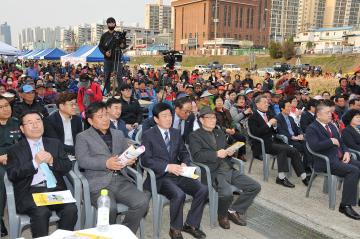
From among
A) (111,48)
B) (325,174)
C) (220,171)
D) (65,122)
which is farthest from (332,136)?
(111,48)

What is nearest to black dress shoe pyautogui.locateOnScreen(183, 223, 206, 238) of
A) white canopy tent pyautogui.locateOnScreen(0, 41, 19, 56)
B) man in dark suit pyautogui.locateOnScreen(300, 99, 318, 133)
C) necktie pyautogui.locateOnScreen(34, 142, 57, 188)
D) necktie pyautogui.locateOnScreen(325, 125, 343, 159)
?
necktie pyautogui.locateOnScreen(34, 142, 57, 188)

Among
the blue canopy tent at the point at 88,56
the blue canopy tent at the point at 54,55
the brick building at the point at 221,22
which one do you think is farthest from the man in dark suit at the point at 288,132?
the brick building at the point at 221,22

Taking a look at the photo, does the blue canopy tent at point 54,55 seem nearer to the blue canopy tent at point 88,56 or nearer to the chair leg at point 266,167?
the blue canopy tent at point 88,56

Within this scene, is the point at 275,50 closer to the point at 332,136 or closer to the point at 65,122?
the point at 332,136

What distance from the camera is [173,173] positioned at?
13.0 feet

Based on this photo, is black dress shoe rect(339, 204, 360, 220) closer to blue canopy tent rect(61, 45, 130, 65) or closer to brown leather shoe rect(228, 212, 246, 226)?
brown leather shoe rect(228, 212, 246, 226)

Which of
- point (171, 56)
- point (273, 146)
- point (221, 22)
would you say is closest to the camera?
point (273, 146)

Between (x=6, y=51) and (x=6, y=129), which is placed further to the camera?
(x=6, y=51)

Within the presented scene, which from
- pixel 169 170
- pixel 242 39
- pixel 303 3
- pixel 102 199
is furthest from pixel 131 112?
pixel 303 3

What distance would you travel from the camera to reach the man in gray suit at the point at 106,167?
3.48 meters

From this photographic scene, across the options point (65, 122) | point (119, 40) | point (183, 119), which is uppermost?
point (119, 40)

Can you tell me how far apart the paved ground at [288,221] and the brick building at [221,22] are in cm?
8455

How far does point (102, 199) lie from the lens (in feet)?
8.45

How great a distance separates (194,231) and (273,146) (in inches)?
93.9
